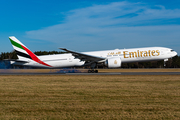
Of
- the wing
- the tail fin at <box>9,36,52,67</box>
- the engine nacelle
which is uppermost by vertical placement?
the tail fin at <box>9,36,52,67</box>

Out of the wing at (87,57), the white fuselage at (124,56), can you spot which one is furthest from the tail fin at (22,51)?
the wing at (87,57)

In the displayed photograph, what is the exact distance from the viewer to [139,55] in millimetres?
28672

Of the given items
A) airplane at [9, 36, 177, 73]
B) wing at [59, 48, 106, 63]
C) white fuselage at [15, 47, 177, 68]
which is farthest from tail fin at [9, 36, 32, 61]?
wing at [59, 48, 106, 63]

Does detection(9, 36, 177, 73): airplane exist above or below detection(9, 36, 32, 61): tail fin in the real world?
below

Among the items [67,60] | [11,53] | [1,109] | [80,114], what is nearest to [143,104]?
[80,114]

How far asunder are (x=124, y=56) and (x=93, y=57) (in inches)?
195

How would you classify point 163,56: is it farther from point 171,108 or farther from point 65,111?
point 65,111

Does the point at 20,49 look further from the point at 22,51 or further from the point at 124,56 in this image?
the point at 124,56

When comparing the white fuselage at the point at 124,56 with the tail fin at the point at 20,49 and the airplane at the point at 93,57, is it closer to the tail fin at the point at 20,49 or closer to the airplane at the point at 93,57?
the airplane at the point at 93,57

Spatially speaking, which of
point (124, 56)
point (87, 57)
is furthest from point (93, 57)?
point (124, 56)

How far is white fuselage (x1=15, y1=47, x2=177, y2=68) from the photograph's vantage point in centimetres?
2873

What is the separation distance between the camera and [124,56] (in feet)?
94.7

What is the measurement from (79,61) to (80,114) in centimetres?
2431

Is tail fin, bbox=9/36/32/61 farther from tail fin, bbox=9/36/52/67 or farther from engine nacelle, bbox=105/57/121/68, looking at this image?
engine nacelle, bbox=105/57/121/68
